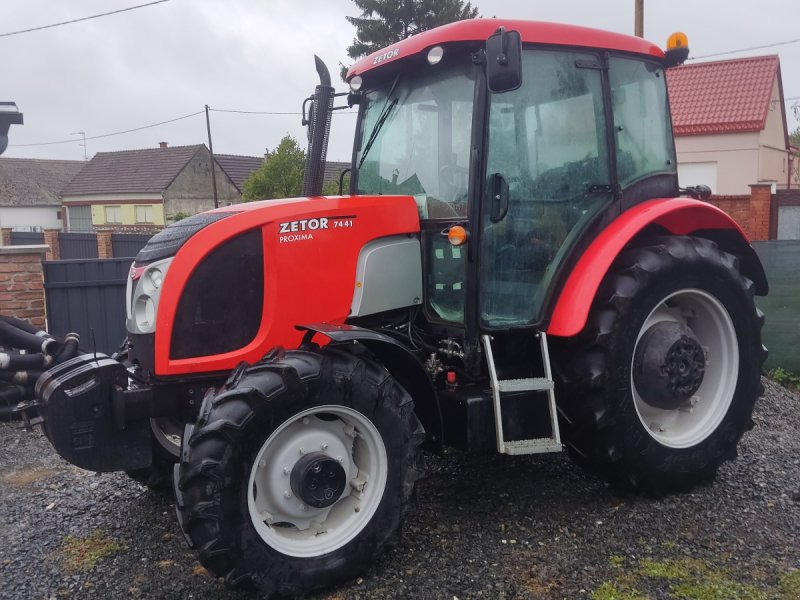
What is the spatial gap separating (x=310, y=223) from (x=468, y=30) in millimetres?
1207

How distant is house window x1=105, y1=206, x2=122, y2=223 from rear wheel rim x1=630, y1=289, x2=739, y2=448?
46529mm

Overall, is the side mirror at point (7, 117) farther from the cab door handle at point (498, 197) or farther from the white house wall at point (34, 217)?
the white house wall at point (34, 217)

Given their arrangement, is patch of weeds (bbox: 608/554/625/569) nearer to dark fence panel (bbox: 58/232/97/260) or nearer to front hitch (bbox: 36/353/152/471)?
front hitch (bbox: 36/353/152/471)

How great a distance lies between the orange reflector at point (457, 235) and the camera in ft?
12.1

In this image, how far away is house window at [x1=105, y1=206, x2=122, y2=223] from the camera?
4701 centimetres

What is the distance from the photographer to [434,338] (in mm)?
4008

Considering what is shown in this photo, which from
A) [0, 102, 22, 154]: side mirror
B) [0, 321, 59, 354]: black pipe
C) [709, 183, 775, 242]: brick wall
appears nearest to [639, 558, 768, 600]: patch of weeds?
[0, 321, 59, 354]: black pipe

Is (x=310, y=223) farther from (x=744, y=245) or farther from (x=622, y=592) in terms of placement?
(x=744, y=245)

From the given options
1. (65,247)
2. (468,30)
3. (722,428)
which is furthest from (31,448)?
(65,247)

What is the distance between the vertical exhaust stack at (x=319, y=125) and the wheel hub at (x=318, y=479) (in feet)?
5.31

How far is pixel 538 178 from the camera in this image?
3.96m

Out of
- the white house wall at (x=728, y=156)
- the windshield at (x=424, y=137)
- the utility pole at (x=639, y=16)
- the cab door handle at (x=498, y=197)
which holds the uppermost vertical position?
the utility pole at (x=639, y=16)

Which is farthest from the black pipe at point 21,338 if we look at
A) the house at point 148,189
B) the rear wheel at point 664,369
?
the house at point 148,189

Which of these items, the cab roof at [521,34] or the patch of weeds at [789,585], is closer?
the patch of weeds at [789,585]
